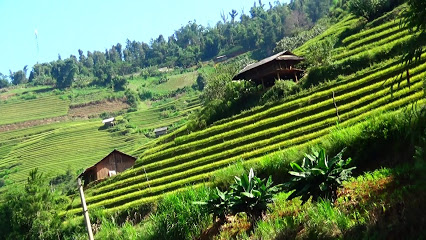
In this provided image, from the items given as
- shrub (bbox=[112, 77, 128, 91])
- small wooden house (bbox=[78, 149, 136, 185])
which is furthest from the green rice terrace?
small wooden house (bbox=[78, 149, 136, 185])

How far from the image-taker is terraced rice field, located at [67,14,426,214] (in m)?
33.6

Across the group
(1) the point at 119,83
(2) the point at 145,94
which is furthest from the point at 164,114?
(1) the point at 119,83

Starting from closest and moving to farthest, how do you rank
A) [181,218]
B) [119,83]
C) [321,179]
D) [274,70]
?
[321,179] → [181,218] → [274,70] → [119,83]

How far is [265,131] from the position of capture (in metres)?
40.2

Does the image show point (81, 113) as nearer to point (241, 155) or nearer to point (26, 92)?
point (26, 92)

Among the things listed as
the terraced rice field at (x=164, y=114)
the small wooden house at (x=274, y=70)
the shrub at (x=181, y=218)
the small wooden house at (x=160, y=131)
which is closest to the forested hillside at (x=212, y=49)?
the terraced rice field at (x=164, y=114)

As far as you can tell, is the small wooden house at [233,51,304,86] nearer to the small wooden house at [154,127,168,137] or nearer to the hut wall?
the hut wall

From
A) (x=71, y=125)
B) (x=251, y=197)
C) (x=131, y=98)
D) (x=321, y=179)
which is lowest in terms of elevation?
(x=71, y=125)

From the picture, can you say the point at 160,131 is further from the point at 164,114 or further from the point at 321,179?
the point at 321,179

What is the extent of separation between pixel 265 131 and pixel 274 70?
11689mm

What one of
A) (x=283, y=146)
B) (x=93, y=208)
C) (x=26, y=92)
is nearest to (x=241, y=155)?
(x=283, y=146)

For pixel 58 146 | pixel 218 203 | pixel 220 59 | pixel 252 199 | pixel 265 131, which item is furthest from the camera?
pixel 220 59

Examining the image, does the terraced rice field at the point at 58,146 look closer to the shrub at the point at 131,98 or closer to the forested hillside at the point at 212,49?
the shrub at the point at 131,98

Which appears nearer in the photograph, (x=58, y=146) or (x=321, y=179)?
(x=321, y=179)
